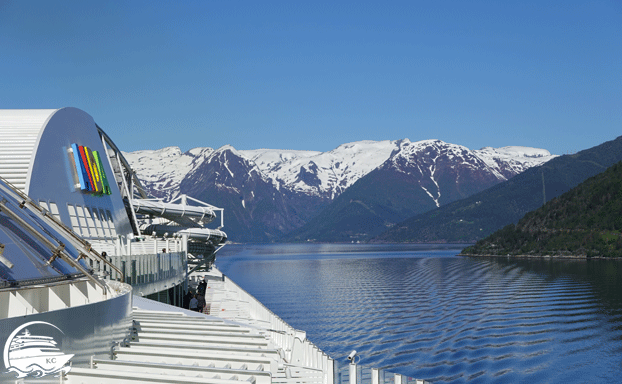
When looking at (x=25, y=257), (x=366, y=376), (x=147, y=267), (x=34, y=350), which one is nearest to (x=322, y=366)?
(x=366, y=376)

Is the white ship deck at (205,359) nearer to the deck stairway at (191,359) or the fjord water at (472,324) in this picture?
the deck stairway at (191,359)

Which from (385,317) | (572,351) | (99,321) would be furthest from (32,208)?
(385,317)

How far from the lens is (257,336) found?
1465 centimetres

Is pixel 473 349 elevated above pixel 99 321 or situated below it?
below

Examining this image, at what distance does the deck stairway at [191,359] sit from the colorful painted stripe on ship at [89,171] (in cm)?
3300

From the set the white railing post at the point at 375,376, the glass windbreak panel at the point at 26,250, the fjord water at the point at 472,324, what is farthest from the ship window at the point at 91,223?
the white railing post at the point at 375,376

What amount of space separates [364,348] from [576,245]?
385 ft

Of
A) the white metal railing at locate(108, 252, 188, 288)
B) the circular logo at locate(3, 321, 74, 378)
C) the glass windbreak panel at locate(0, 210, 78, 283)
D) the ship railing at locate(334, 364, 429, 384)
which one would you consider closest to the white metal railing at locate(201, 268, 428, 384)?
the ship railing at locate(334, 364, 429, 384)

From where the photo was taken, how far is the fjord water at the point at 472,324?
31766mm

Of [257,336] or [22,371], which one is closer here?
[22,371]

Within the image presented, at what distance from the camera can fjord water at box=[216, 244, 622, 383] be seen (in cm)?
3177

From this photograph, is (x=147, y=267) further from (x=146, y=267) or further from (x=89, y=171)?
(x=89, y=171)

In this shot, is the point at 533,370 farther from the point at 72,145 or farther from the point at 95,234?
the point at 72,145

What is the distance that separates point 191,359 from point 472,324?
122 feet
